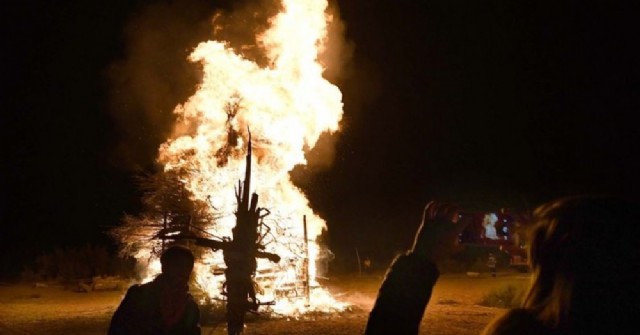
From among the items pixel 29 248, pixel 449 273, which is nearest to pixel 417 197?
pixel 449 273

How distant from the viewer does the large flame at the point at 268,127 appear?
1538 centimetres

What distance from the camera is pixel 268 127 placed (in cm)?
1583

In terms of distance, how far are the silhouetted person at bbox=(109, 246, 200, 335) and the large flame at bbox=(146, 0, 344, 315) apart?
36.9 feet

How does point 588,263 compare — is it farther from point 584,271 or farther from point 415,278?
point 415,278

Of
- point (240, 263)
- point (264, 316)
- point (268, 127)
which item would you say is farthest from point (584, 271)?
point (268, 127)

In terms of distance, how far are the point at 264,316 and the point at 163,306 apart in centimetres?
1112

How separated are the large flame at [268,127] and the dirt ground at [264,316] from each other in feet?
5.32

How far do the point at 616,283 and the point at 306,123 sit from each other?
15.3 m

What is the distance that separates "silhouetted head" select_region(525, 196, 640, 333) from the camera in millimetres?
1318

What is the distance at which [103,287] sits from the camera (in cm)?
2167

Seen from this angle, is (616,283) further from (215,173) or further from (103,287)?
(103,287)

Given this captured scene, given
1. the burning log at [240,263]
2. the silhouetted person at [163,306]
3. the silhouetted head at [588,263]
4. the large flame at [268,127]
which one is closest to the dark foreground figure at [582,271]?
the silhouetted head at [588,263]

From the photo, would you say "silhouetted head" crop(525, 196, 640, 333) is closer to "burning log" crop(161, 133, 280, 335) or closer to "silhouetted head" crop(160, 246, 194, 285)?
"silhouetted head" crop(160, 246, 194, 285)

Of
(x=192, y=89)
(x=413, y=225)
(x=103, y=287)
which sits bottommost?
(x=103, y=287)
